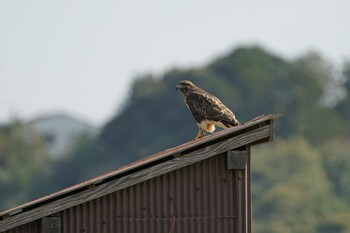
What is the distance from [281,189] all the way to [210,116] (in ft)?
297

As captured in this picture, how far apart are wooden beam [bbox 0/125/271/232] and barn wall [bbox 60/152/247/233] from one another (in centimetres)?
13

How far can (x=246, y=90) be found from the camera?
145 m

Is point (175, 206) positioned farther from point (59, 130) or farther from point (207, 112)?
point (59, 130)

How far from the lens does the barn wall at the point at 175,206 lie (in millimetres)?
16531

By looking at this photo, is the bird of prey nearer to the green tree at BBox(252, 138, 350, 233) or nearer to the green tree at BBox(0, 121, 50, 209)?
the green tree at BBox(252, 138, 350, 233)

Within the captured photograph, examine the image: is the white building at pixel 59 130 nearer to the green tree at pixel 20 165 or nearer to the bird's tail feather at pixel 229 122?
the green tree at pixel 20 165

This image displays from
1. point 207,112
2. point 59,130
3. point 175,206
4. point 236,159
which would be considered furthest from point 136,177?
point 59,130

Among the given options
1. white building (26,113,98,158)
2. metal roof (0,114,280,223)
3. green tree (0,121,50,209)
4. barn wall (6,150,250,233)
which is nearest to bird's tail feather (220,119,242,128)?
metal roof (0,114,280,223)

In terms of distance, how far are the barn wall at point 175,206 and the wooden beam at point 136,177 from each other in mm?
131

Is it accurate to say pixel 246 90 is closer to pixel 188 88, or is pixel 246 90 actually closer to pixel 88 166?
pixel 88 166

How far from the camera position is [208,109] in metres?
21.7

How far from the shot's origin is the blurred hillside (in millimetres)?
116562

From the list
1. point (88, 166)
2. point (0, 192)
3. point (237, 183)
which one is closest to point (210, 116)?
point (237, 183)

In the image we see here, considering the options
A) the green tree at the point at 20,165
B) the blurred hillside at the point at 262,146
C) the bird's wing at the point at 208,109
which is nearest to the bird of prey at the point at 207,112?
the bird's wing at the point at 208,109
